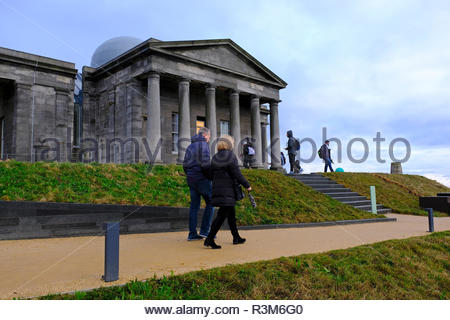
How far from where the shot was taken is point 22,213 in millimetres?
6633

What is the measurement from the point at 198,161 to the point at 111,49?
23.9m

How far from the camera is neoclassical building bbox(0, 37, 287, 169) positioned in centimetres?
1764

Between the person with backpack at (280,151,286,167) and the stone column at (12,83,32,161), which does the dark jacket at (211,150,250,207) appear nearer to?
the stone column at (12,83,32,161)

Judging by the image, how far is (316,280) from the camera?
4.04 meters

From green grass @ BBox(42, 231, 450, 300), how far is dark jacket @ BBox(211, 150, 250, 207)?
1.47m

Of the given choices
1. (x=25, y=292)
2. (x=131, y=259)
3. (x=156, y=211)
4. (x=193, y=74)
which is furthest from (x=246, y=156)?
(x=25, y=292)

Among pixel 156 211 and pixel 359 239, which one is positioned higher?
pixel 156 211

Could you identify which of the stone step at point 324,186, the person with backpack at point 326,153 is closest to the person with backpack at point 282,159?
the person with backpack at point 326,153

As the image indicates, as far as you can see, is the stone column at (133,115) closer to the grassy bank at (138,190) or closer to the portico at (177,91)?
the portico at (177,91)

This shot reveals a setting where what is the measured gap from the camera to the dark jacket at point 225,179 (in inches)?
221

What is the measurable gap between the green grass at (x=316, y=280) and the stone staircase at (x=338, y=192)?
8.86m

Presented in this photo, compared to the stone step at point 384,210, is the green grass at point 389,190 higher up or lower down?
higher up

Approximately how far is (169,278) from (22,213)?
4653mm

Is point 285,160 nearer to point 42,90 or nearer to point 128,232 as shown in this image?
point 42,90
